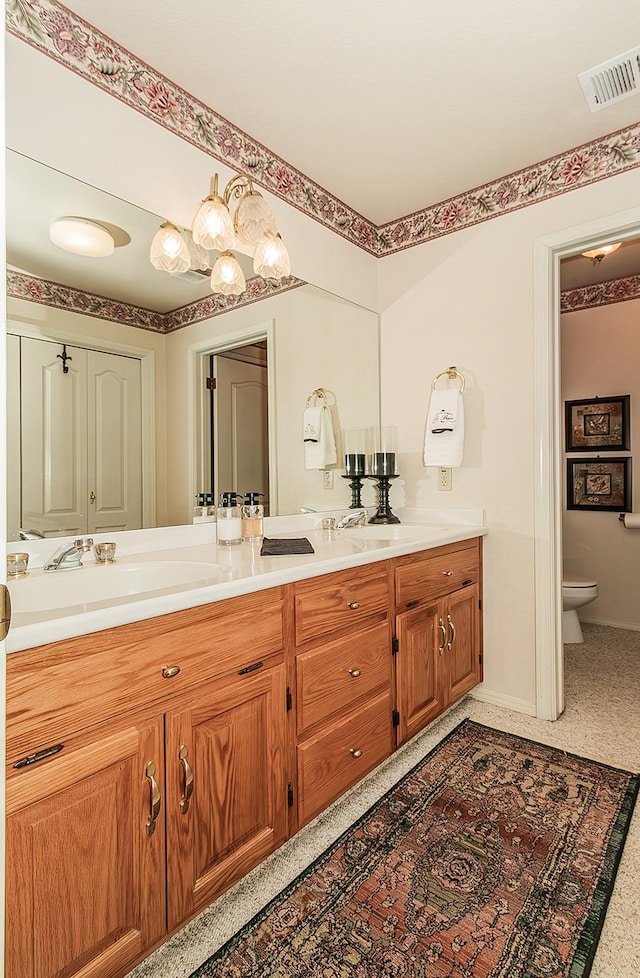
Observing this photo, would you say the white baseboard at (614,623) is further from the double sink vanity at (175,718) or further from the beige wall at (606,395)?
the double sink vanity at (175,718)

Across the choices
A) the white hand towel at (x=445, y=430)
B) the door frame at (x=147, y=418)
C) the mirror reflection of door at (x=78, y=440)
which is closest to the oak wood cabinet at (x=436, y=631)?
the white hand towel at (x=445, y=430)

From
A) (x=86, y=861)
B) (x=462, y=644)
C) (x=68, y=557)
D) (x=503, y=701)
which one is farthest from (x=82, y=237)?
(x=503, y=701)

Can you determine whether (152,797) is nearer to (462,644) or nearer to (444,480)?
(462,644)

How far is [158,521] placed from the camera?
1.83m

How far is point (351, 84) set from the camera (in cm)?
184

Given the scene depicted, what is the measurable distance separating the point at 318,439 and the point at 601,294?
262cm

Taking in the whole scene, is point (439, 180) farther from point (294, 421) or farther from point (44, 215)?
point (44, 215)

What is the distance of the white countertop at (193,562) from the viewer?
981mm

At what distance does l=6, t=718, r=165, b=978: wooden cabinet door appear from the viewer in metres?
0.91

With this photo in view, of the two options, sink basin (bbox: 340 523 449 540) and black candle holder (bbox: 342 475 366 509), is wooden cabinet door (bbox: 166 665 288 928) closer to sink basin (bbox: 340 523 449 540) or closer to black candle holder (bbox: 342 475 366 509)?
sink basin (bbox: 340 523 449 540)

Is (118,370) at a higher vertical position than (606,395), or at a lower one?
lower

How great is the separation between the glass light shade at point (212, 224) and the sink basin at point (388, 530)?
4.38 feet

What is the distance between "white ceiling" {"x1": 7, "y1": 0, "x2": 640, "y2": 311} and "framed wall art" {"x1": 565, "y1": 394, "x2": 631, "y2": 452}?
6.56 feet

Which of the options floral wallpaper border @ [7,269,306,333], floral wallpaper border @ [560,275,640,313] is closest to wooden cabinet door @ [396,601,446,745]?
floral wallpaper border @ [7,269,306,333]
